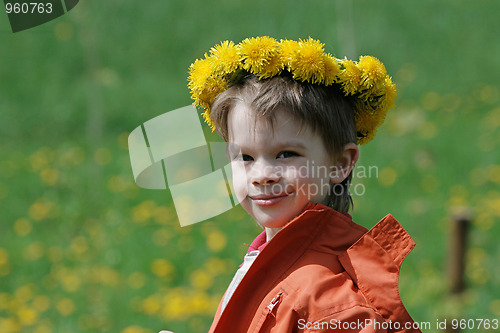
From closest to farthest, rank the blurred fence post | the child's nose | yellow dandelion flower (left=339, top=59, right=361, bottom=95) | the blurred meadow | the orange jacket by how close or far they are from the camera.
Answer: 1. the orange jacket
2. the child's nose
3. yellow dandelion flower (left=339, top=59, right=361, bottom=95)
4. the blurred fence post
5. the blurred meadow

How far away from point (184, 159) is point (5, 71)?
5.83m

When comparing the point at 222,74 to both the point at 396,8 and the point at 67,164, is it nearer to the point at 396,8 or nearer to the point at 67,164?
the point at 67,164

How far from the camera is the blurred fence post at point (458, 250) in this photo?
4.12 meters

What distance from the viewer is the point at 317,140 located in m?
2.15

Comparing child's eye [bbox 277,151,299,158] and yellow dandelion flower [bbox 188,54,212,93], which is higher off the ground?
yellow dandelion flower [bbox 188,54,212,93]

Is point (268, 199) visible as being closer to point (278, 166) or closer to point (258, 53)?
point (278, 166)

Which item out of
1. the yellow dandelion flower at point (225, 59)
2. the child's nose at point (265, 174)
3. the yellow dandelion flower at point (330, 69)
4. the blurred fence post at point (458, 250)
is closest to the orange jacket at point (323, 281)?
the child's nose at point (265, 174)

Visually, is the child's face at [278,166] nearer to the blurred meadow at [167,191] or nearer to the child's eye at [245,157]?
the child's eye at [245,157]

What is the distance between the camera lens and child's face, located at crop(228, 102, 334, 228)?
6.88 ft

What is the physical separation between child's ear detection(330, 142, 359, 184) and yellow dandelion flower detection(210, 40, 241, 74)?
0.42 m

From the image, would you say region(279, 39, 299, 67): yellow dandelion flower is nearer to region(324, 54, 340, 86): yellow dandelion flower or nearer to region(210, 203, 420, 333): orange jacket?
region(324, 54, 340, 86): yellow dandelion flower

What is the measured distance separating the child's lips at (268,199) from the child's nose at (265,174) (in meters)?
0.04

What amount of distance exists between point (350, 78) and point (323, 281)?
640mm

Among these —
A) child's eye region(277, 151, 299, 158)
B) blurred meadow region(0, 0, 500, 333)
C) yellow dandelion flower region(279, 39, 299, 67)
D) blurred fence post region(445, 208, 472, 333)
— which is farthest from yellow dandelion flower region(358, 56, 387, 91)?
blurred meadow region(0, 0, 500, 333)
